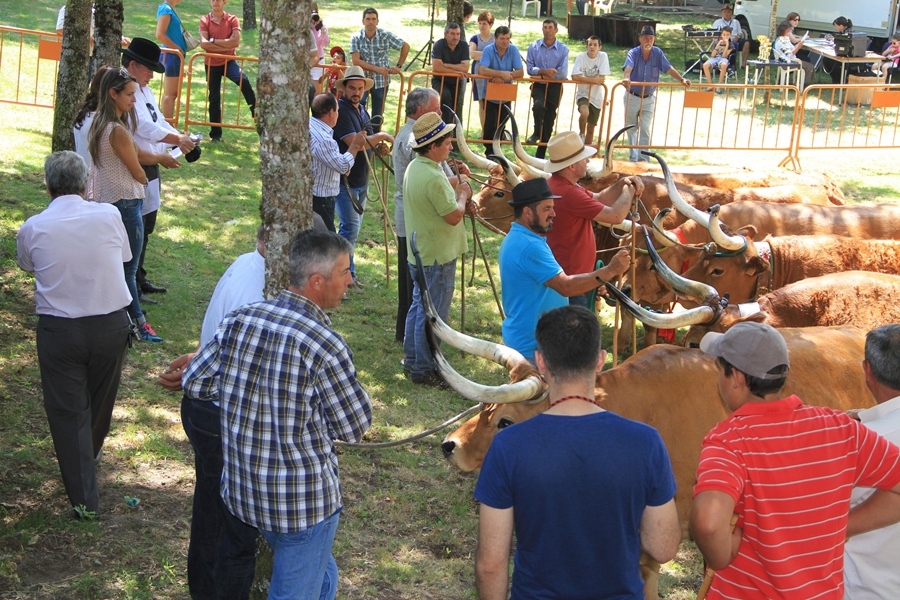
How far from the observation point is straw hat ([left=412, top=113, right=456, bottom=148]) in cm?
693

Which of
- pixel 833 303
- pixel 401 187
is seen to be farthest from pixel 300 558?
pixel 401 187

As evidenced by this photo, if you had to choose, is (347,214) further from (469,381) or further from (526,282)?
(469,381)

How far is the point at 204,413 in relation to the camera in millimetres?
4051

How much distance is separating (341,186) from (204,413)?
5.22 meters

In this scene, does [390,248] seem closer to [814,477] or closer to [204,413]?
[204,413]

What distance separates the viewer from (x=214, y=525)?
444 centimetres

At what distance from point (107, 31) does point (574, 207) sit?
4.91 m

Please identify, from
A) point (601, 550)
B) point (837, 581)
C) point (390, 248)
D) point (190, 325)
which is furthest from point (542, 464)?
point (390, 248)

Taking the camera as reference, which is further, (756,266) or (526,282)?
(756,266)

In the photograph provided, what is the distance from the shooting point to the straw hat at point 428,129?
693 cm

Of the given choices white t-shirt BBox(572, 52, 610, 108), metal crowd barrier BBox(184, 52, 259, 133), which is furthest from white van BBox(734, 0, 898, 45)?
metal crowd barrier BBox(184, 52, 259, 133)

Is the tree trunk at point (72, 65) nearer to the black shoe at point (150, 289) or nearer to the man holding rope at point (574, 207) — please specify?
the black shoe at point (150, 289)

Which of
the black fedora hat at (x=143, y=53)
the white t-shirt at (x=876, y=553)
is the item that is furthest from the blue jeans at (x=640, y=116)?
the white t-shirt at (x=876, y=553)

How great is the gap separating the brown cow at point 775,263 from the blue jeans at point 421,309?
1.90 m
